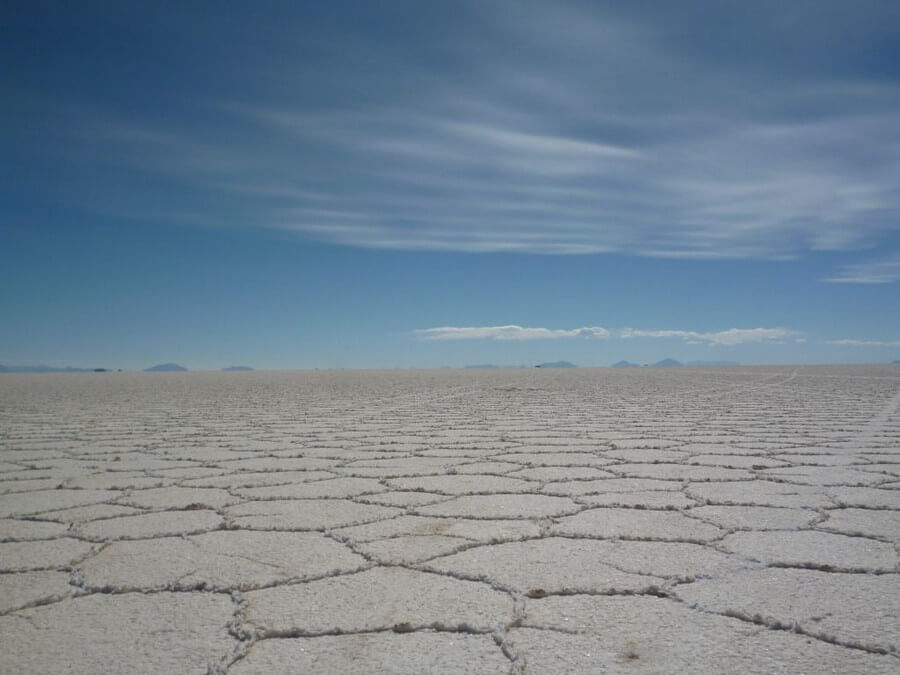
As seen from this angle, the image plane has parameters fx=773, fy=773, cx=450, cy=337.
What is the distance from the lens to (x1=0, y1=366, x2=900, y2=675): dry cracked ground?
130cm

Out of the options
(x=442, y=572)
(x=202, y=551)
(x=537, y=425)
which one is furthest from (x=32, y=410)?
(x=442, y=572)

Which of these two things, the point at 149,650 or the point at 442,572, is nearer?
the point at 149,650

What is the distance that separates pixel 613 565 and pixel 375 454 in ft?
6.96

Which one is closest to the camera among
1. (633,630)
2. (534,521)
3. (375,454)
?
(633,630)

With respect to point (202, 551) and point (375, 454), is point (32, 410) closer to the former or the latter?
point (375, 454)

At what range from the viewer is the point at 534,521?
87.2 inches

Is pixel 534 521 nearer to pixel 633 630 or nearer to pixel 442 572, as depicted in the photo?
pixel 442 572

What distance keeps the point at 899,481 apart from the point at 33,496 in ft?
10.3

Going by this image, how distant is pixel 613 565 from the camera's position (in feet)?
5.76

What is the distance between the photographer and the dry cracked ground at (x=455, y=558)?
130 centimetres

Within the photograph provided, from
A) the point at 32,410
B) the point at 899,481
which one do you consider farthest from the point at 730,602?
the point at 32,410

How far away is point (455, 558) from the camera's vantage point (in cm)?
183

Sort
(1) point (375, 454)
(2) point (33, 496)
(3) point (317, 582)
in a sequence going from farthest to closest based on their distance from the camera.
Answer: (1) point (375, 454)
(2) point (33, 496)
(3) point (317, 582)

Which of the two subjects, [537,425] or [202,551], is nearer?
[202,551]
